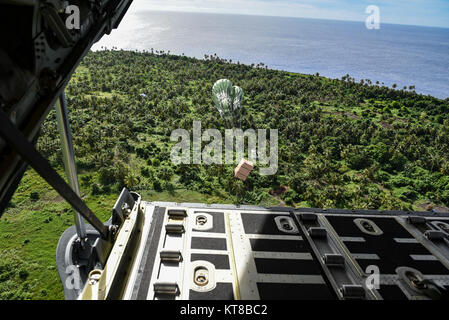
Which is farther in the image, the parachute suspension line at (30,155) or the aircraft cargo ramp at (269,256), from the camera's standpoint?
the aircraft cargo ramp at (269,256)

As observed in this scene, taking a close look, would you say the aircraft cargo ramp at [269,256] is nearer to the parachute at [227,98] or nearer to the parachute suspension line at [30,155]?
the parachute suspension line at [30,155]

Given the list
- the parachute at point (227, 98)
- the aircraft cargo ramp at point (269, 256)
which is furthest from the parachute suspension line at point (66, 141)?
the parachute at point (227, 98)

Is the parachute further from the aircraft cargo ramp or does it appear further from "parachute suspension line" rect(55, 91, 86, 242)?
"parachute suspension line" rect(55, 91, 86, 242)

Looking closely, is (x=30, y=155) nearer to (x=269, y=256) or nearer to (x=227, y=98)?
(x=269, y=256)

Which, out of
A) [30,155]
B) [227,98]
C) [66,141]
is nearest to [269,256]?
[66,141]

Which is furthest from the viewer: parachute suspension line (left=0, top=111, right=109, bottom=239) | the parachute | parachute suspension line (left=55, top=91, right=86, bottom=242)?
the parachute

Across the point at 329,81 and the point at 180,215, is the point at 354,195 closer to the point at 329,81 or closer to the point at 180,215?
the point at 180,215

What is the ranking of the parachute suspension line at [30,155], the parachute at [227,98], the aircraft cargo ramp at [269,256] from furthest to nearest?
the parachute at [227,98] → the aircraft cargo ramp at [269,256] → the parachute suspension line at [30,155]

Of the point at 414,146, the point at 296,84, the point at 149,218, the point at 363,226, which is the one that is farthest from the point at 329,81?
A: the point at 149,218

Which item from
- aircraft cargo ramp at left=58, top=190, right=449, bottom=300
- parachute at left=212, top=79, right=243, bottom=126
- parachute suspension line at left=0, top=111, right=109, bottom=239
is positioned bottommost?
aircraft cargo ramp at left=58, top=190, right=449, bottom=300

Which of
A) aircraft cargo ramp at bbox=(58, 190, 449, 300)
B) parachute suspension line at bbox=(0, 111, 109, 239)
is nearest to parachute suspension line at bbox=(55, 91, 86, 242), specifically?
aircraft cargo ramp at bbox=(58, 190, 449, 300)
